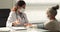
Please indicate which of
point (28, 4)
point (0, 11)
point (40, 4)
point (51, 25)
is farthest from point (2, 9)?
point (51, 25)

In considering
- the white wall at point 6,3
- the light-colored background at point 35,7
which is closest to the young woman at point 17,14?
the light-colored background at point 35,7

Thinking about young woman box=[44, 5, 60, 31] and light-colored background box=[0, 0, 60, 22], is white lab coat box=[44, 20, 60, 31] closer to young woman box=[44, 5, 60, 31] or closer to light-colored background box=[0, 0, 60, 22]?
young woman box=[44, 5, 60, 31]

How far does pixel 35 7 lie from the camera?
151 inches

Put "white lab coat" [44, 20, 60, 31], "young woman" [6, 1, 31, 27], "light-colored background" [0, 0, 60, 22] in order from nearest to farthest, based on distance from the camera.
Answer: "white lab coat" [44, 20, 60, 31], "young woman" [6, 1, 31, 27], "light-colored background" [0, 0, 60, 22]

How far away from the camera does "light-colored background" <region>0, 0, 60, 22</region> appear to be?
3811 mm

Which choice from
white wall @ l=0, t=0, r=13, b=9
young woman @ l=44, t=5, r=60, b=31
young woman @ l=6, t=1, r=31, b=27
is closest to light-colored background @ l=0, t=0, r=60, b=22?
white wall @ l=0, t=0, r=13, b=9

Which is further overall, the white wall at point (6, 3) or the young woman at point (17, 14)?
the white wall at point (6, 3)

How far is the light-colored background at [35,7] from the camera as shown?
3.81m

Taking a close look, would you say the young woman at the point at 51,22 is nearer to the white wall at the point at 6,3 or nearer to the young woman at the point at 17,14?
the young woman at the point at 17,14

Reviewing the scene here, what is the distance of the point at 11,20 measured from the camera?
111 inches

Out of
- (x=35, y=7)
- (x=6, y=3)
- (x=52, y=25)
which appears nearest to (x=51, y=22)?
(x=52, y=25)

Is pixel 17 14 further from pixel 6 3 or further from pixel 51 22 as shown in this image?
pixel 51 22

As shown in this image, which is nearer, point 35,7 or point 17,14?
point 17,14

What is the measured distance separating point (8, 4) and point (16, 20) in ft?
3.64
